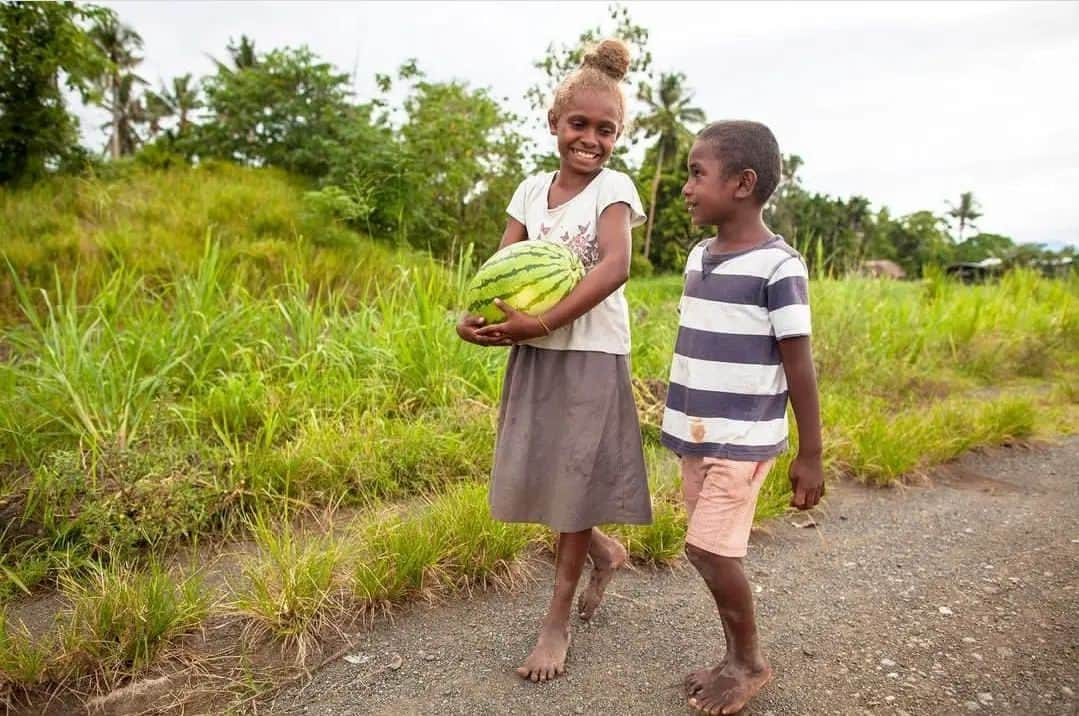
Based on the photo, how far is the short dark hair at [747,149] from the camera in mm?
2217

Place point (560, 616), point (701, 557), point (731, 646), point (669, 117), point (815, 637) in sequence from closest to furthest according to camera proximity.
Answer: point (701, 557)
point (731, 646)
point (560, 616)
point (815, 637)
point (669, 117)

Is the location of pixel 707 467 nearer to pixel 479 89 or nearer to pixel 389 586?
pixel 389 586

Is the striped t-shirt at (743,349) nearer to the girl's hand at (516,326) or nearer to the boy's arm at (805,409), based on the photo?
the boy's arm at (805,409)

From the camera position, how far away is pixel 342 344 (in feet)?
16.9

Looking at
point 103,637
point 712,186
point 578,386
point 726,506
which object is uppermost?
point 712,186

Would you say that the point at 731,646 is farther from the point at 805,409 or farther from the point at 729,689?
the point at 805,409

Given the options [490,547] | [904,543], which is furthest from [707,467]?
[904,543]

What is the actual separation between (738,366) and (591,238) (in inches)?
27.2

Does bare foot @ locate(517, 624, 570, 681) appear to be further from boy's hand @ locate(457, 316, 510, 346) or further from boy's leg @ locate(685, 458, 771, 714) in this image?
boy's hand @ locate(457, 316, 510, 346)

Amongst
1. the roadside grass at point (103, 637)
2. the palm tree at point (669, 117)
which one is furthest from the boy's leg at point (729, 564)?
the palm tree at point (669, 117)

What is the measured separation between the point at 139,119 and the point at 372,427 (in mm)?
47818

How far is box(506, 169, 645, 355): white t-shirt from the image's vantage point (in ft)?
8.29

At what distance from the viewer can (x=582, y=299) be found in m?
2.36

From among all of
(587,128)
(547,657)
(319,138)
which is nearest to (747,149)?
(587,128)
